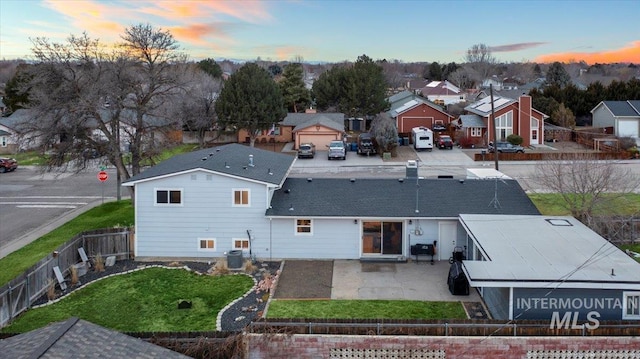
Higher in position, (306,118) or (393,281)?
(306,118)

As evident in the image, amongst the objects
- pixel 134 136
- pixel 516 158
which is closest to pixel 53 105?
pixel 134 136

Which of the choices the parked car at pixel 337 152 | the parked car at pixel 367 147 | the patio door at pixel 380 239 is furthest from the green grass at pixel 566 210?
the parked car at pixel 367 147

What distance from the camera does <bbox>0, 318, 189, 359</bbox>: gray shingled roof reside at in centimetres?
1011

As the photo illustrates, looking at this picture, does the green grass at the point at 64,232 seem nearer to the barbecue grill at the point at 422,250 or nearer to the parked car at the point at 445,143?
the barbecue grill at the point at 422,250

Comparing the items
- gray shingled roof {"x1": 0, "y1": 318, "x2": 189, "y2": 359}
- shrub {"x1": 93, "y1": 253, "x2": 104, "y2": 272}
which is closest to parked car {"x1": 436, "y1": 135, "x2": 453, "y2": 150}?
shrub {"x1": 93, "y1": 253, "x2": 104, "y2": 272}

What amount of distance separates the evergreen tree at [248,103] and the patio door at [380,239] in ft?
103

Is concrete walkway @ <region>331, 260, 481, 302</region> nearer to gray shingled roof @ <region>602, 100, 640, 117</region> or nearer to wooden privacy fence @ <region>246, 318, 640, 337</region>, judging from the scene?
wooden privacy fence @ <region>246, 318, 640, 337</region>

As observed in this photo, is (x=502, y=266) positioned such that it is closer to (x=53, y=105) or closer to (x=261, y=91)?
(x=53, y=105)

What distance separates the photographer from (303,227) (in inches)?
938

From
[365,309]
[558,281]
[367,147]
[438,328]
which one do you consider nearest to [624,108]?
[367,147]

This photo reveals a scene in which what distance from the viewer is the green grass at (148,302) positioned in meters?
17.6

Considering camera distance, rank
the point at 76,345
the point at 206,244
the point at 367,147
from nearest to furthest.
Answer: the point at 76,345, the point at 206,244, the point at 367,147

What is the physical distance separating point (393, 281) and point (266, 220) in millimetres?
5895

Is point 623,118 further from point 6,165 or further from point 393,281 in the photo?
point 6,165
